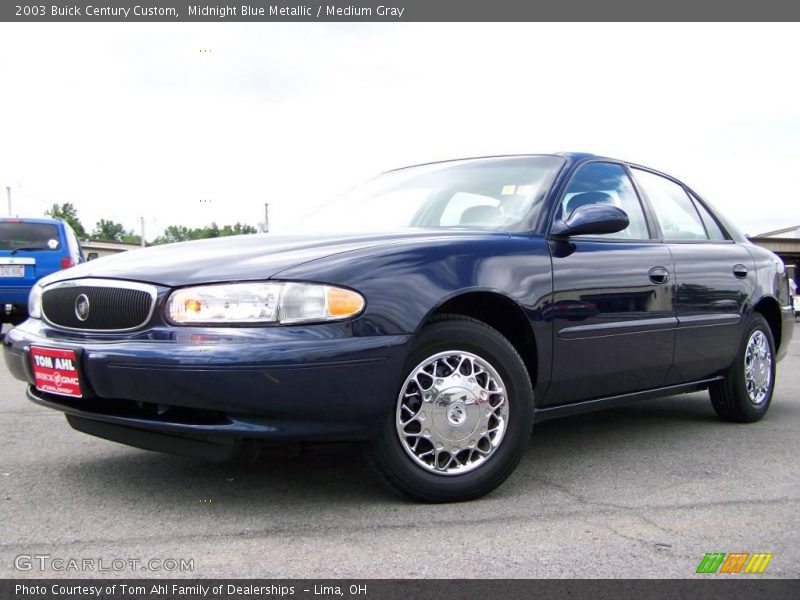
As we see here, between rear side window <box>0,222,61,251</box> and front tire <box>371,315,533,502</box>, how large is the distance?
29.4ft

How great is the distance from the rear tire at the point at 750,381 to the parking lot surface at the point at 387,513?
0.58 metres

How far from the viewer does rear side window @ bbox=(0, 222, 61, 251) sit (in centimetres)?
1074

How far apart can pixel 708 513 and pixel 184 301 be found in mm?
2031

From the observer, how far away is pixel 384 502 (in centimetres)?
316

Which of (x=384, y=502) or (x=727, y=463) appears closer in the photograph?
(x=384, y=502)

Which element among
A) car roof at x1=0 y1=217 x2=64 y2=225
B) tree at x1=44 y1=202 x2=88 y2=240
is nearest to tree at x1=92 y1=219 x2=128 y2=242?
tree at x1=44 y1=202 x2=88 y2=240

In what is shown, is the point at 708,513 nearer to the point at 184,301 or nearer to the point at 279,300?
the point at 279,300

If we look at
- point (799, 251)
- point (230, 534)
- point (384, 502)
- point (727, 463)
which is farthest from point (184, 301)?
point (799, 251)

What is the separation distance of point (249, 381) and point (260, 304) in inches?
10.7

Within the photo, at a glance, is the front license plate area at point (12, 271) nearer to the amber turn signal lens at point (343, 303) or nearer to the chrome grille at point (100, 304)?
the chrome grille at point (100, 304)

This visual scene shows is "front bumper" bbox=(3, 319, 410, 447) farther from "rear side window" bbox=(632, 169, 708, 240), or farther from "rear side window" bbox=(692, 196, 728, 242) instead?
"rear side window" bbox=(692, 196, 728, 242)

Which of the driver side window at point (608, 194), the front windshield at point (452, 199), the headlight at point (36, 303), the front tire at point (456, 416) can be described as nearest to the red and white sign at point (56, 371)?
the headlight at point (36, 303)

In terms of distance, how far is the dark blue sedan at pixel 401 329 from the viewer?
283 centimetres
